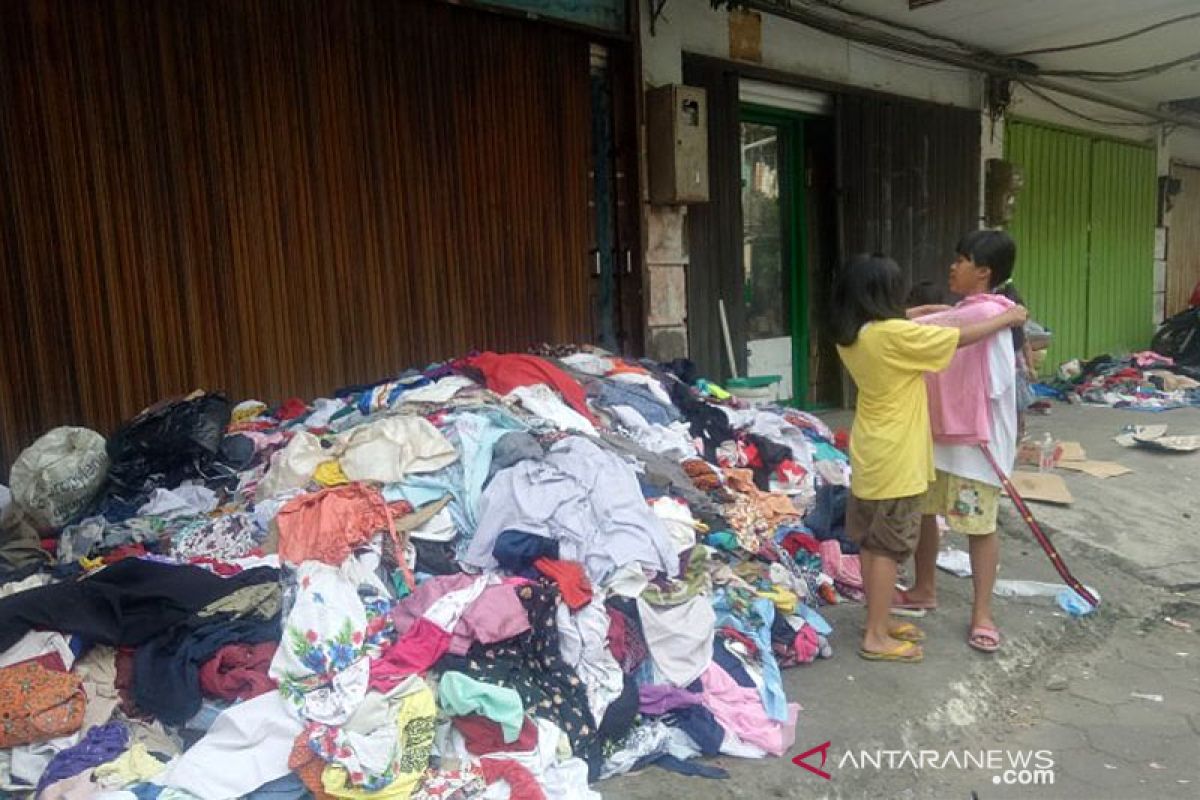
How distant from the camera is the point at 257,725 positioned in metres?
2.41

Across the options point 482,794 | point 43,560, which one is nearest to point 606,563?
point 482,794

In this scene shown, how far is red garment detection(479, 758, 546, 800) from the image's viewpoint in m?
2.37

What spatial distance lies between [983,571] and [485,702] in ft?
Answer: 7.15

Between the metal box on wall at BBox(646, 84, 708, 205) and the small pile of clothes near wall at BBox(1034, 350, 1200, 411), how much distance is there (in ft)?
19.4

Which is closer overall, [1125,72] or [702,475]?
[702,475]

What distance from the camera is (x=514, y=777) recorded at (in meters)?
2.41

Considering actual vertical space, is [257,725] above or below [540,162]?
below

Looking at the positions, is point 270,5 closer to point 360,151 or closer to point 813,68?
point 360,151

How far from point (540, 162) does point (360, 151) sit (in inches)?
50.6

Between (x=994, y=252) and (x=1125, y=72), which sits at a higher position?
(x=1125, y=72)

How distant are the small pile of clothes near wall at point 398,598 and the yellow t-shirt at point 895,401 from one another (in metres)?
0.74

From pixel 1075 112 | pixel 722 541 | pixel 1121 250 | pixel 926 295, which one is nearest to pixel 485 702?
pixel 722 541

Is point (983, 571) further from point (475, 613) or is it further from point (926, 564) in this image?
point (475, 613)

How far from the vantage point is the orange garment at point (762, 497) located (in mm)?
4406
